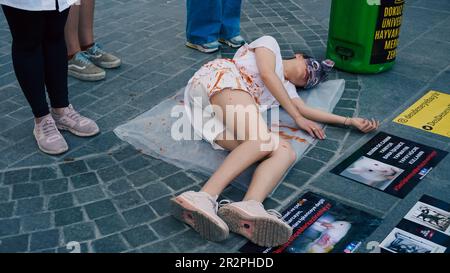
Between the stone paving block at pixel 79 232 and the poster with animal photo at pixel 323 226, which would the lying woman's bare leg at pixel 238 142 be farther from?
the stone paving block at pixel 79 232

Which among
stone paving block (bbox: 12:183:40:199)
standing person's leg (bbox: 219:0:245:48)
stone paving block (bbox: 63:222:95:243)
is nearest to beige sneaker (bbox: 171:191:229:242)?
stone paving block (bbox: 63:222:95:243)

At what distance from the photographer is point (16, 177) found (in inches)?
107

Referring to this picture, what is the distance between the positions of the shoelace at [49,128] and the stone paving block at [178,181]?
75cm

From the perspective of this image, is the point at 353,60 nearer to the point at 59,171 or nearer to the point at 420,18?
the point at 420,18

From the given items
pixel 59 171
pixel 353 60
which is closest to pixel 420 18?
pixel 353 60

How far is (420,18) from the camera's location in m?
4.86

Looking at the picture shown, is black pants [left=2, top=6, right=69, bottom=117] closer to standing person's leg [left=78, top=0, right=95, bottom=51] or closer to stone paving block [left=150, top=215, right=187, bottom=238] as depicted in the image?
standing person's leg [left=78, top=0, right=95, bottom=51]

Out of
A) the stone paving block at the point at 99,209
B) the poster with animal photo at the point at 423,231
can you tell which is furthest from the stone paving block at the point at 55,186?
the poster with animal photo at the point at 423,231

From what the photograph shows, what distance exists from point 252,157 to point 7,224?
45.8 inches

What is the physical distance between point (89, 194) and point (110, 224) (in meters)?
0.28

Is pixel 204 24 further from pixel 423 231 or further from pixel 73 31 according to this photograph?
pixel 423 231

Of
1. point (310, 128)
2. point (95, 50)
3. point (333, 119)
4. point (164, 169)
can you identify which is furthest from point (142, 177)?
point (95, 50)

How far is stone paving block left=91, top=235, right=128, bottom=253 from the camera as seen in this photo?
2.23m

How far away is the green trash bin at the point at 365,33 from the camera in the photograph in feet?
11.9
